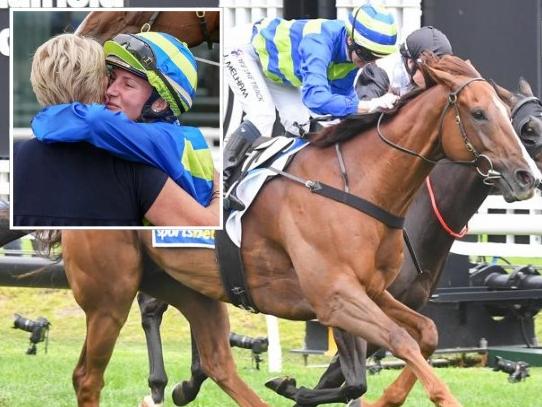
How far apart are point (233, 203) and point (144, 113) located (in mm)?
2371

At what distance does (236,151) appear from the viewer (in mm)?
6391

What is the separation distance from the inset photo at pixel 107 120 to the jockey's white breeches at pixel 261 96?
124 inches

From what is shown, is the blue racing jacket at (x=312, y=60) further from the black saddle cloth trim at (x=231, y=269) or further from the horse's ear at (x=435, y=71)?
the black saddle cloth trim at (x=231, y=269)

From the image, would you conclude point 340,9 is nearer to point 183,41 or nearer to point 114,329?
point 114,329

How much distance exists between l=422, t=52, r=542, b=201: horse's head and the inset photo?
83.7 inches

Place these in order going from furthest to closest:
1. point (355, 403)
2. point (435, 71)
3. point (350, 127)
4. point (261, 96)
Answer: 1. point (261, 96)
2. point (355, 403)
3. point (350, 127)
4. point (435, 71)

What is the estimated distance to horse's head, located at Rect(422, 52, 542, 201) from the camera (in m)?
5.48

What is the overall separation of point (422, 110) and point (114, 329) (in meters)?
1.46

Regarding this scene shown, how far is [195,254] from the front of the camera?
5941 mm

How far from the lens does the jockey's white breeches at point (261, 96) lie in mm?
6766

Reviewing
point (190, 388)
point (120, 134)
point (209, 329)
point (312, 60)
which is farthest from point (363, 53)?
point (120, 134)

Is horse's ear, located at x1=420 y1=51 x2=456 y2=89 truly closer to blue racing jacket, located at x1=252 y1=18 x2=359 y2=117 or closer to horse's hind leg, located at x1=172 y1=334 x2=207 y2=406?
blue racing jacket, located at x1=252 y1=18 x2=359 y2=117

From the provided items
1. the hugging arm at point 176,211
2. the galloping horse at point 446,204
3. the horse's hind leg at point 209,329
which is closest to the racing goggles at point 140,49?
the hugging arm at point 176,211

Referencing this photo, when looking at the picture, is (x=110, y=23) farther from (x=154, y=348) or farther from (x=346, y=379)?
(x=154, y=348)
